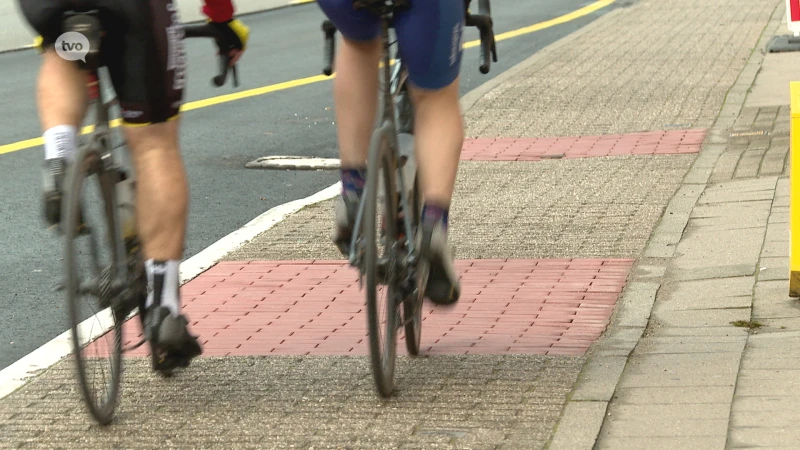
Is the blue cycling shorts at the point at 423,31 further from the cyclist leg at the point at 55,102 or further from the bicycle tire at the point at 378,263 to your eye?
the cyclist leg at the point at 55,102

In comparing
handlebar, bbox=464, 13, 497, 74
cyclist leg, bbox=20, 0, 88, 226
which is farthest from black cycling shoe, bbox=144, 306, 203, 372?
handlebar, bbox=464, 13, 497, 74

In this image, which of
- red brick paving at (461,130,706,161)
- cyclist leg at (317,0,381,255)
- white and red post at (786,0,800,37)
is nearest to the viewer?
cyclist leg at (317,0,381,255)

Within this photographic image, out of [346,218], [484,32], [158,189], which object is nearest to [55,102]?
[158,189]

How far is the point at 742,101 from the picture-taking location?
11188mm

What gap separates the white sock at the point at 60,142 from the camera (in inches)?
167

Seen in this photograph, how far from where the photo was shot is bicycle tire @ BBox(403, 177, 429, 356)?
459 cm

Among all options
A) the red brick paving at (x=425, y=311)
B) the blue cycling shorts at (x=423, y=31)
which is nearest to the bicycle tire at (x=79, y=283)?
the red brick paving at (x=425, y=311)

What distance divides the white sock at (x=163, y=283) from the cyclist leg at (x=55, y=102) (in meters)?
0.35

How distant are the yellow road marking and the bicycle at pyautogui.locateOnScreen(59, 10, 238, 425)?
14 cm

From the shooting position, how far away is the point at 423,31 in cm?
448

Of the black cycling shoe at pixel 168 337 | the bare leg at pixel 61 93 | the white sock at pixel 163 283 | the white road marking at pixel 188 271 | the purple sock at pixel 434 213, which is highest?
the bare leg at pixel 61 93

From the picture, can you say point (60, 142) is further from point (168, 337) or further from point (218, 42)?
point (218, 42)

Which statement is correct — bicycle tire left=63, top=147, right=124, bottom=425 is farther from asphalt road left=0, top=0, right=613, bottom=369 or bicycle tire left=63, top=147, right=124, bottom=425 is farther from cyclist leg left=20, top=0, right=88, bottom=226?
asphalt road left=0, top=0, right=613, bottom=369

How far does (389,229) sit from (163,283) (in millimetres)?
720
